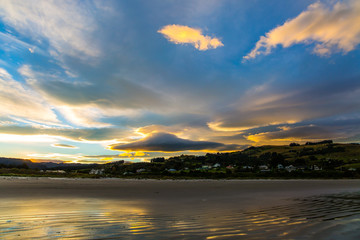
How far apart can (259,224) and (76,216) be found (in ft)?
28.4

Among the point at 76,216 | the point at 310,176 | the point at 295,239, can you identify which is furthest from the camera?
the point at 310,176

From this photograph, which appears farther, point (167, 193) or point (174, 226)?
point (167, 193)

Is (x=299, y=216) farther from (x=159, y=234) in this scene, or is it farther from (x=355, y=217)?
(x=159, y=234)

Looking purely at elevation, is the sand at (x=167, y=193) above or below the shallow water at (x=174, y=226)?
below

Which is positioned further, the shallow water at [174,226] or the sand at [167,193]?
the sand at [167,193]

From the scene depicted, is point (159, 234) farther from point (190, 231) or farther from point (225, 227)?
point (225, 227)

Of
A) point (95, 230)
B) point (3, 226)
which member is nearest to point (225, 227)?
point (95, 230)

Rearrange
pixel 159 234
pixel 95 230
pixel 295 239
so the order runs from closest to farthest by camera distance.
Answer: pixel 295 239, pixel 159 234, pixel 95 230

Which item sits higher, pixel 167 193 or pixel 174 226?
pixel 174 226

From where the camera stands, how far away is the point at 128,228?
917 centimetres

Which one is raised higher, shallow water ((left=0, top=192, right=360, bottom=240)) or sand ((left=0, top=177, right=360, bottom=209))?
shallow water ((left=0, top=192, right=360, bottom=240))

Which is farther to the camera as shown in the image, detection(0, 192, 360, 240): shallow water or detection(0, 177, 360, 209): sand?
detection(0, 177, 360, 209): sand

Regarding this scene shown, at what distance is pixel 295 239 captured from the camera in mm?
7715

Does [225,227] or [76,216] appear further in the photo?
[76,216]
